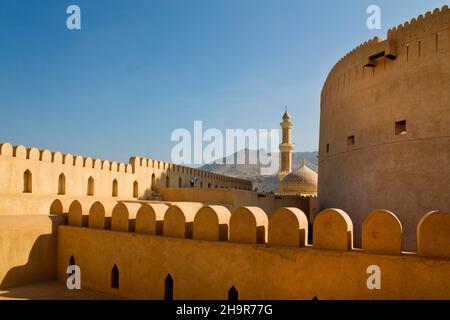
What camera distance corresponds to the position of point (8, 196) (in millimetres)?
9094

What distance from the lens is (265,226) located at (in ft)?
15.4

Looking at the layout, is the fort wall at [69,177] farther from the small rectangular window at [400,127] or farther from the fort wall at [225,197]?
the small rectangular window at [400,127]

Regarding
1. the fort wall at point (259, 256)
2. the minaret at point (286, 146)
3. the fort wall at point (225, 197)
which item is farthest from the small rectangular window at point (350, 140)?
the minaret at point (286, 146)

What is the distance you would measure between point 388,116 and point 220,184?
1622 centimetres

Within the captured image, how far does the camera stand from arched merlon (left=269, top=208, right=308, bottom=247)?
4.27 metres

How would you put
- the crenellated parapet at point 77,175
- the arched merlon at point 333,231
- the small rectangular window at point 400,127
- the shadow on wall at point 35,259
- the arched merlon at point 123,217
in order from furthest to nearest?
the small rectangular window at point 400,127 < the crenellated parapet at point 77,175 < the arched merlon at point 123,217 < the shadow on wall at point 35,259 < the arched merlon at point 333,231

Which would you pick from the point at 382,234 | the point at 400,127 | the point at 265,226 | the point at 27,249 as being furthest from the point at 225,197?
the point at 382,234

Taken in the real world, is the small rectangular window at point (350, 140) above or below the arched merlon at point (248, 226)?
above

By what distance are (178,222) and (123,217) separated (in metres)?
1.10

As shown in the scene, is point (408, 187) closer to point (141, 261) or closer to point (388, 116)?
point (388, 116)

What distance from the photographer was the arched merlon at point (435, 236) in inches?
138

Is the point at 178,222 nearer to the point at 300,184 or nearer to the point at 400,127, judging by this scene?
the point at 400,127
